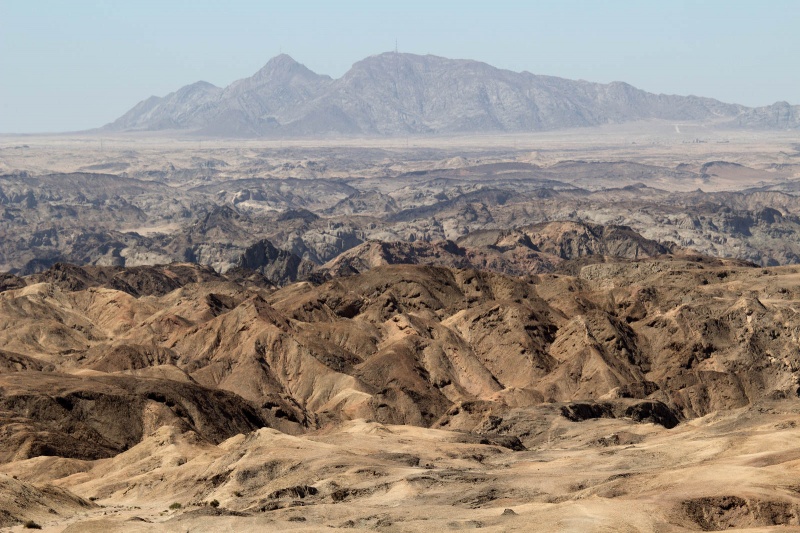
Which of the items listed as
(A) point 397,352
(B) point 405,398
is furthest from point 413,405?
(A) point 397,352

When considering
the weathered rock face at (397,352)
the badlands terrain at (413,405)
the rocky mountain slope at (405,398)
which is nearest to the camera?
the badlands terrain at (413,405)

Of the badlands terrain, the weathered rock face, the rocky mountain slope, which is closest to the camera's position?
the badlands terrain

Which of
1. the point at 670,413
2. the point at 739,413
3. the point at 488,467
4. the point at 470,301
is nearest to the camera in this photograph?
the point at 488,467

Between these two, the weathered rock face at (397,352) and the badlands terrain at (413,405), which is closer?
the badlands terrain at (413,405)

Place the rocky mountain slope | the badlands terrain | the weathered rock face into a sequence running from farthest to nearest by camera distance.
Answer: the weathered rock face, the rocky mountain slope, the badlands terrain

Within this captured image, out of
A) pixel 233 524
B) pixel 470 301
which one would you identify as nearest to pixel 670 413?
pixel 470 301

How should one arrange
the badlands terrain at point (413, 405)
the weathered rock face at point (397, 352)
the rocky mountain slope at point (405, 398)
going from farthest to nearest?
the weathered rock face at point (397, 352)
the rocky mountain slope at point (405, 398)
the badlands terrain at point (413, 405)

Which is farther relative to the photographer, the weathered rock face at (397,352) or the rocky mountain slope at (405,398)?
the weathered rock face at (397,352)

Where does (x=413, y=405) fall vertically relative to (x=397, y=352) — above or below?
below

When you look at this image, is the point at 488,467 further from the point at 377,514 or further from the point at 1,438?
the point at 1,438

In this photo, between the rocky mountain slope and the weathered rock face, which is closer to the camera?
the rocky mountain slope

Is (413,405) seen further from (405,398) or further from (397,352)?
(397,352)
